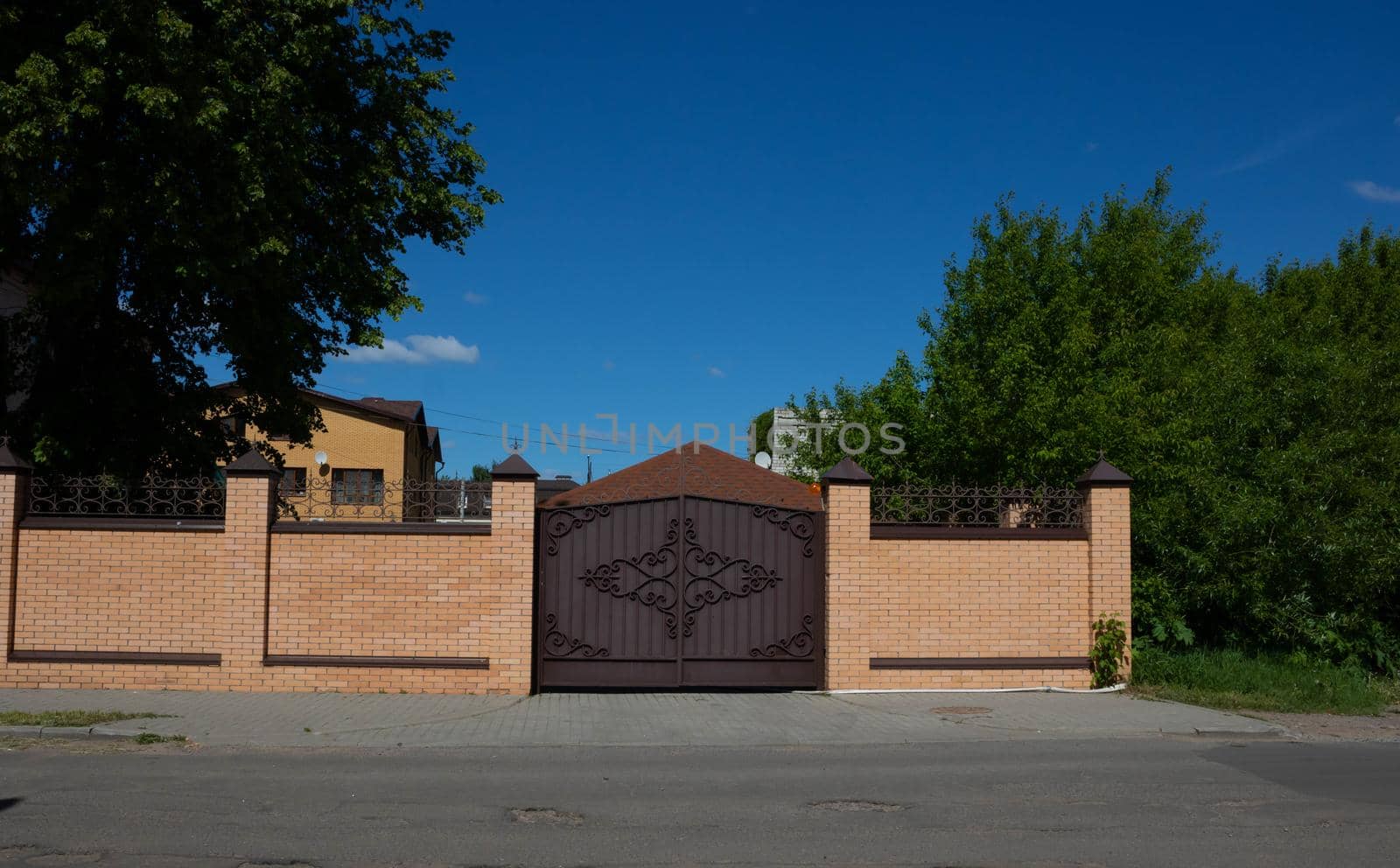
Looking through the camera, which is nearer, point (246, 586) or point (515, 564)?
point (246, 586)

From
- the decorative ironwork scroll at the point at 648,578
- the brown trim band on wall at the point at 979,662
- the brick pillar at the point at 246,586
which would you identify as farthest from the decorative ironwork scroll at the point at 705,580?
the brick pillar at the point at 246,586

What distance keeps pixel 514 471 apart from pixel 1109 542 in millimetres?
6790

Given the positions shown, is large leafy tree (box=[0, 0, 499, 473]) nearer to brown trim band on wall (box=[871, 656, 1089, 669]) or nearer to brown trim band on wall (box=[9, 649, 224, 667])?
brown trim band on wall (box=[9, 649, 224, 667])

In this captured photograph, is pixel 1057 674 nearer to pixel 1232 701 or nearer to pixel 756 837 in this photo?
pixel 1232 701

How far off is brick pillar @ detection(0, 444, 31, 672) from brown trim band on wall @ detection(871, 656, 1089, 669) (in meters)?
9.39

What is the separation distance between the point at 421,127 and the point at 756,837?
14379 mm

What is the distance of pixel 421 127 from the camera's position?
57.6 feet

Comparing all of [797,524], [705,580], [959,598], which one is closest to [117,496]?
[705,580]

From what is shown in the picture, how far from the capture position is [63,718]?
954 cm

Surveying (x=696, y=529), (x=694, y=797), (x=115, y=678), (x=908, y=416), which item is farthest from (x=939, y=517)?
(x=115, y=678)

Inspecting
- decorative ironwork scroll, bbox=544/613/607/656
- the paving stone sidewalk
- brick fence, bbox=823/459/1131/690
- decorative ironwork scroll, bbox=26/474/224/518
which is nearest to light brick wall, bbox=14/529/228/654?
decorative ironwork scroll, bbox=26/474/224/518

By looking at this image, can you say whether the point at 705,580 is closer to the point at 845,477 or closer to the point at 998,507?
the point at 845,477

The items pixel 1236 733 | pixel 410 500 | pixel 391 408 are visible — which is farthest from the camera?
pixel 391 408

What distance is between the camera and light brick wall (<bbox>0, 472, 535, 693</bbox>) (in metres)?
11.4
